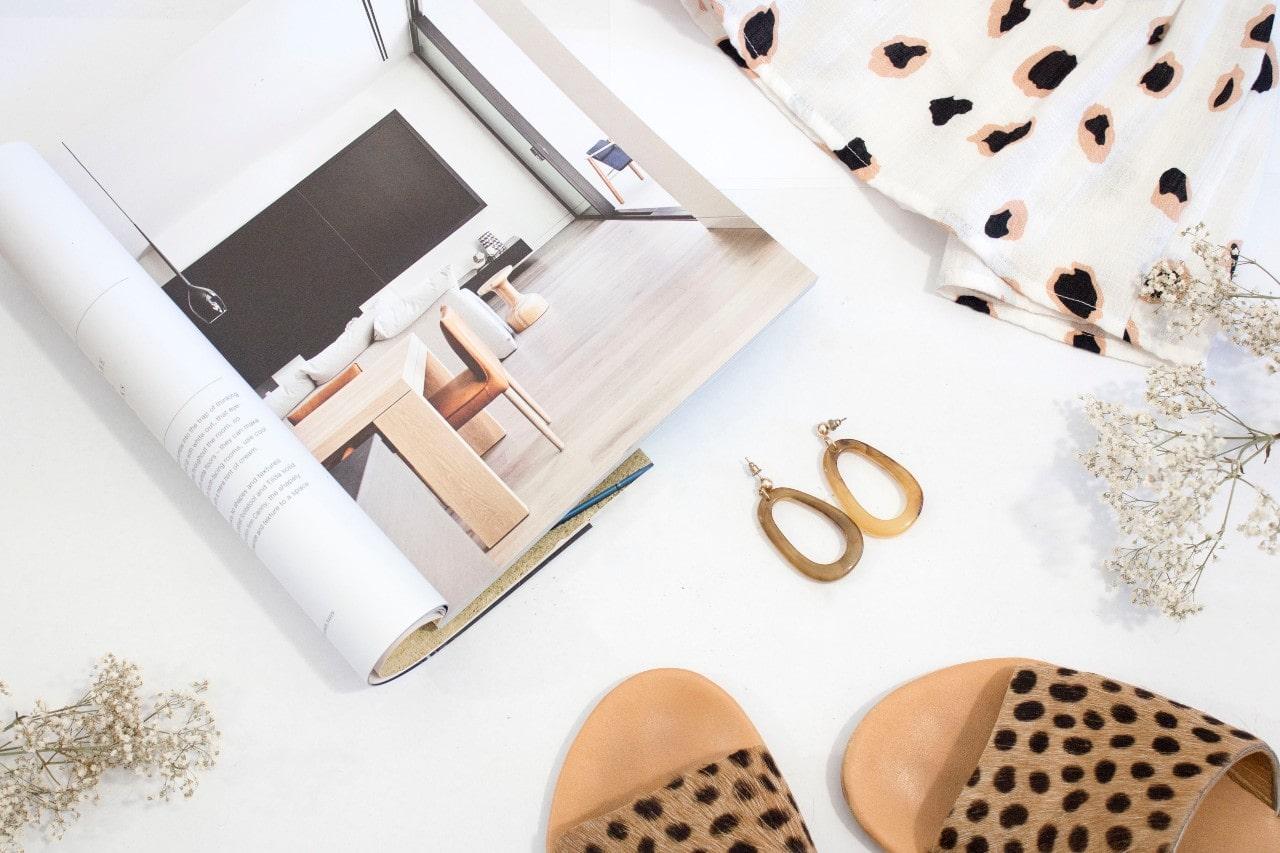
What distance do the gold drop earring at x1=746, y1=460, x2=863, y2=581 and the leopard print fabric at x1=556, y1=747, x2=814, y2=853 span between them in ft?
0.44

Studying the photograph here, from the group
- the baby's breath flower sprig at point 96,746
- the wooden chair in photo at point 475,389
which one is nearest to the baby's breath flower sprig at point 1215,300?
the wooden chair in photo at point 475,389

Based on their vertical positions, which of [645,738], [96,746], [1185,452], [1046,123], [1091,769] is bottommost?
[1091,769]

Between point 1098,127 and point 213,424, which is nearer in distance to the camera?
point 213,424

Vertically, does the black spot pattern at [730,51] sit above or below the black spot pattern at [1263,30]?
above

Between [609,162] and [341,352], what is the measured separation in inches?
9.5

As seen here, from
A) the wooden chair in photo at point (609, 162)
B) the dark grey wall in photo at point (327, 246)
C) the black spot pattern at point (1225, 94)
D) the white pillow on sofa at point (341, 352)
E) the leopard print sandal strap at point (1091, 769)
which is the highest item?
the dark grey wall in photo at point (327, 246)

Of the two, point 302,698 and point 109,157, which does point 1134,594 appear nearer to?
point 302,698

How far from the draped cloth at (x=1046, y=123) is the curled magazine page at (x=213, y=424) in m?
0.47

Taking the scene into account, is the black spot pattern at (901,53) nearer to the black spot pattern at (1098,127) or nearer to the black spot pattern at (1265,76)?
the black spot pattern at (1098,127)

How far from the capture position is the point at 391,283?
70cm

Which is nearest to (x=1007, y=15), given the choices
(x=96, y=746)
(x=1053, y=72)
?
(x=1053, y=72)

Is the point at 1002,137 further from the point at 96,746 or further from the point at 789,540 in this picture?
the point at 96,746

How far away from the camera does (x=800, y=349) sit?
74 centimetres

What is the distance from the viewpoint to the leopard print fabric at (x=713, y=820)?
0.63 metres
